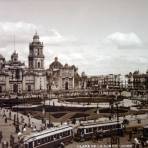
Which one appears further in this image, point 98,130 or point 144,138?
point 98,130

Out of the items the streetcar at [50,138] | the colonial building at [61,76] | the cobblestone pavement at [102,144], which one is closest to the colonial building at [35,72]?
the colonial building at [61,76]

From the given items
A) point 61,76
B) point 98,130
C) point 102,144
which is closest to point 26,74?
point 61,76

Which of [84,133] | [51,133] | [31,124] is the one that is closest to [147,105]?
[31,124]

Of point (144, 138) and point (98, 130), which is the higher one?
point (98, 130)

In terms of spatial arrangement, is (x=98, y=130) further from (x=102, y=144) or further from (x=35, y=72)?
(x=35, y=72)

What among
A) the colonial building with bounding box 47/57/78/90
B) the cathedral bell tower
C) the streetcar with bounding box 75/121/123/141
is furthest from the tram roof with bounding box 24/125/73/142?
the colonial building with bounding box 47/57/78/90

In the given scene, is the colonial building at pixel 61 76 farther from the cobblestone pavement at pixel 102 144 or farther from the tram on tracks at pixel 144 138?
the tram on tracks at pixel 144 138

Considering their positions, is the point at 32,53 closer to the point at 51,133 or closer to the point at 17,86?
the point at 17,86
